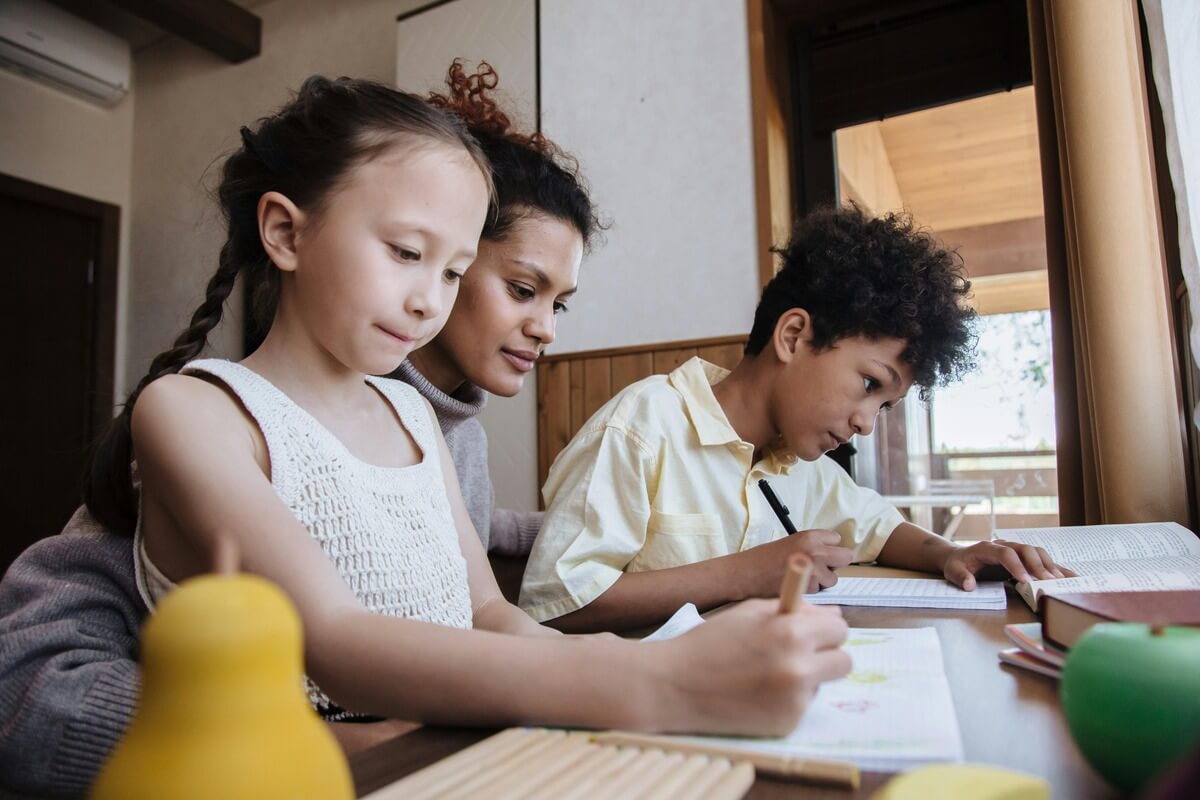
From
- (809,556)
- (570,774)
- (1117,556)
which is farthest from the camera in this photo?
(1117,556)

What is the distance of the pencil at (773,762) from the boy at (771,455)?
24.2 inches

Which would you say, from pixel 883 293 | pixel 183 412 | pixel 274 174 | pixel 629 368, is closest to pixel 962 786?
pixel 183 412

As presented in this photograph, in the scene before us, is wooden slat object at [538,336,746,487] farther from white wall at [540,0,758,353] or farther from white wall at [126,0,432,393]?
white wall at [126,0,432,393]

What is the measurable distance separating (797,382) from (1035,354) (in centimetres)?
141

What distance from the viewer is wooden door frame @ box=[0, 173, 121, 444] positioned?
12.2 feet

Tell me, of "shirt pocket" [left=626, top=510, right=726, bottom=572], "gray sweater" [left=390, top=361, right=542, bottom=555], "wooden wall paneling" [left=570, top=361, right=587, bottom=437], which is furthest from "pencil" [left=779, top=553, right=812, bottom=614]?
"wooden wall paneling" [left=570, top=361, right=587, bottom=437]

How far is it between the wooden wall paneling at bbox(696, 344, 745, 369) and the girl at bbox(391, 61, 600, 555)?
101 centimetres

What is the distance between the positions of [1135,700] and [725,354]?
1989 mm

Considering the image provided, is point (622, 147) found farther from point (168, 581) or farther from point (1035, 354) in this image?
point (168, 581)

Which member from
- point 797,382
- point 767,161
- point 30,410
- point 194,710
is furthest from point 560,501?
point 30,410

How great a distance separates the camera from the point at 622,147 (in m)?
2.49

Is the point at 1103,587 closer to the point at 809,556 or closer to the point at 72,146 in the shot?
the point at 809,556

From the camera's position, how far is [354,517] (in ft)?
2.25

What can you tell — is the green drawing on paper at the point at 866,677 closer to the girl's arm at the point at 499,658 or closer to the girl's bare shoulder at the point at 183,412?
the girl's arm at the point at 499,658
